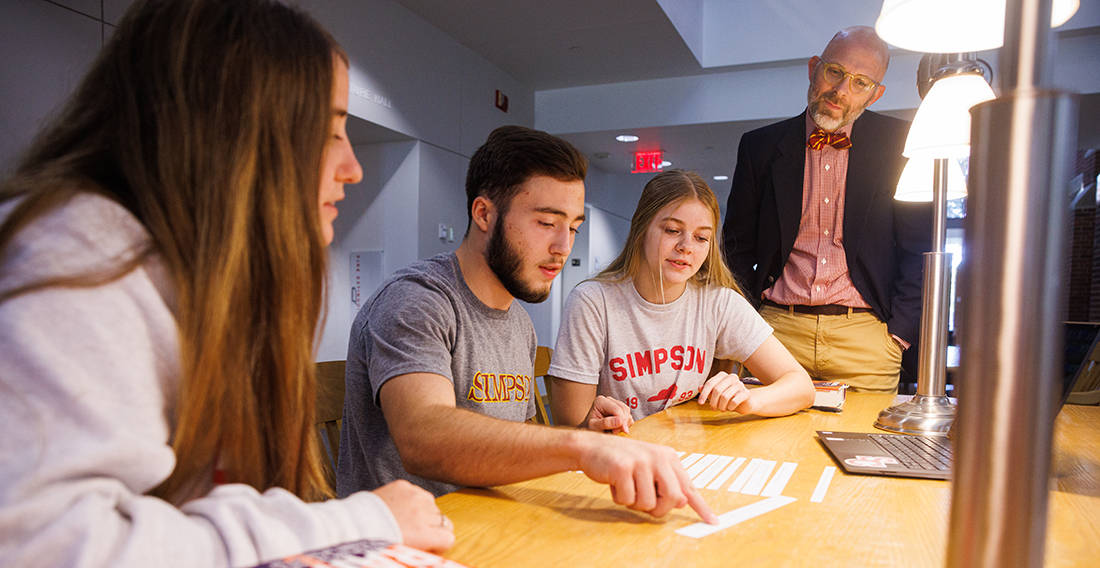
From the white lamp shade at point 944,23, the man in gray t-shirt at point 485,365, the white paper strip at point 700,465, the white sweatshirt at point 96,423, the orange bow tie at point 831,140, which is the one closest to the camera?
the white sweatshirt at point 96,423

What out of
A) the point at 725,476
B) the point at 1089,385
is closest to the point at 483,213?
the point at 725,476

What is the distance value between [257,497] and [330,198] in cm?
36

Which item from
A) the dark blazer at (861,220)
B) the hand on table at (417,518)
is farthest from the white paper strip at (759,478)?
the dark blazer at (861,220)

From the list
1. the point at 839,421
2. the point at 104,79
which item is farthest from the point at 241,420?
the point at 839,421

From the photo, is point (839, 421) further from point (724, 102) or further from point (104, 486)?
point (724, 102)

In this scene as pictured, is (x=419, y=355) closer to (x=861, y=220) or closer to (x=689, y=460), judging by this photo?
(x=689, y=460)

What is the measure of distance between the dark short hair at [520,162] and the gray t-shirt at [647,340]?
54cm

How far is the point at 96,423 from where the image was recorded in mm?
432

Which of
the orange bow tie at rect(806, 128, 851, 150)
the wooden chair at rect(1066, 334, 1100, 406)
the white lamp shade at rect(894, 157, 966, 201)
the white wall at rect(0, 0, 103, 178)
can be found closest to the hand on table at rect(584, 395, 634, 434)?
the wooden chair at rect(1066, 334, 1100, 406)

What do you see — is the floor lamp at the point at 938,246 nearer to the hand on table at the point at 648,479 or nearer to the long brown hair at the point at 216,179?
the hand on table at the point at 648,479

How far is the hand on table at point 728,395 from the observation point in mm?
1396

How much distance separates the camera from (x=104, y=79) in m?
0.60

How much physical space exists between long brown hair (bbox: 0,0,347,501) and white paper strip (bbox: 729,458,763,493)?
58 centimetres

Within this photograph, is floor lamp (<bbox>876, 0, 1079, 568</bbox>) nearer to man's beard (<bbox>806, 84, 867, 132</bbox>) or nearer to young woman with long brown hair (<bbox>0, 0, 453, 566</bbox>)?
young woman with long brown hair (<bbox>0, 0, 453, 566</bbox>)
